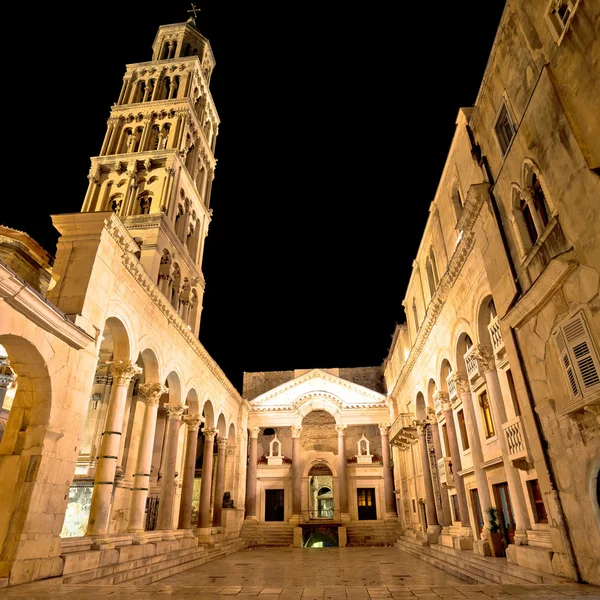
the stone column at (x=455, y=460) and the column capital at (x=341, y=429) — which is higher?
the column capital at (x=341, y=429)

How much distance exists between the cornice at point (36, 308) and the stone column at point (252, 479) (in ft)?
74.2

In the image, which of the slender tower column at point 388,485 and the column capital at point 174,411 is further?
the slender tower column at point 388,485

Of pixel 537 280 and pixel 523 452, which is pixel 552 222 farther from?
pixel 523 452

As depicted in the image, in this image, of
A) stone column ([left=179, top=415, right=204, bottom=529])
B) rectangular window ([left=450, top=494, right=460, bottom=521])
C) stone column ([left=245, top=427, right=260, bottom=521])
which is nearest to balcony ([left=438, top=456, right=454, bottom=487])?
rectangular window ([left=450, top=494, right=460, bottom=521])

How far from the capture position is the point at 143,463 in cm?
1553

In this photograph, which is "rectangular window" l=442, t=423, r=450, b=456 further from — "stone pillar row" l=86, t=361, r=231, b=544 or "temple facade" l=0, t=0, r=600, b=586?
"stone pillar row" l=86, t=361, r=231, b=544

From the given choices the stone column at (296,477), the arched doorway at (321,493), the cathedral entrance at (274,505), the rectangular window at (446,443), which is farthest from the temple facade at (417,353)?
the arched doorway at (321,493)

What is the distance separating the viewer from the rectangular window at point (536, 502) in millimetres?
10508

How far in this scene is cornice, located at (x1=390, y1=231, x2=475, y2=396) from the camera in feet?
44.3

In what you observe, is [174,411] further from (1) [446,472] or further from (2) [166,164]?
(2) [166,164]

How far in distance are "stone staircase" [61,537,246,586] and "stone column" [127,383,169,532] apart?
100cm

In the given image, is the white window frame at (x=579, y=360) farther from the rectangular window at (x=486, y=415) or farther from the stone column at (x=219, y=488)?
the stone column at (x=219, y=488)

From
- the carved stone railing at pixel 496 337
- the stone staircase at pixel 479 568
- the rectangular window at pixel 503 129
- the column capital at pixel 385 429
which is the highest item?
the rectangular window at pixel 503 129

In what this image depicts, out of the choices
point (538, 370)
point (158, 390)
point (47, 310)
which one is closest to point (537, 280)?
point (538, 370)
